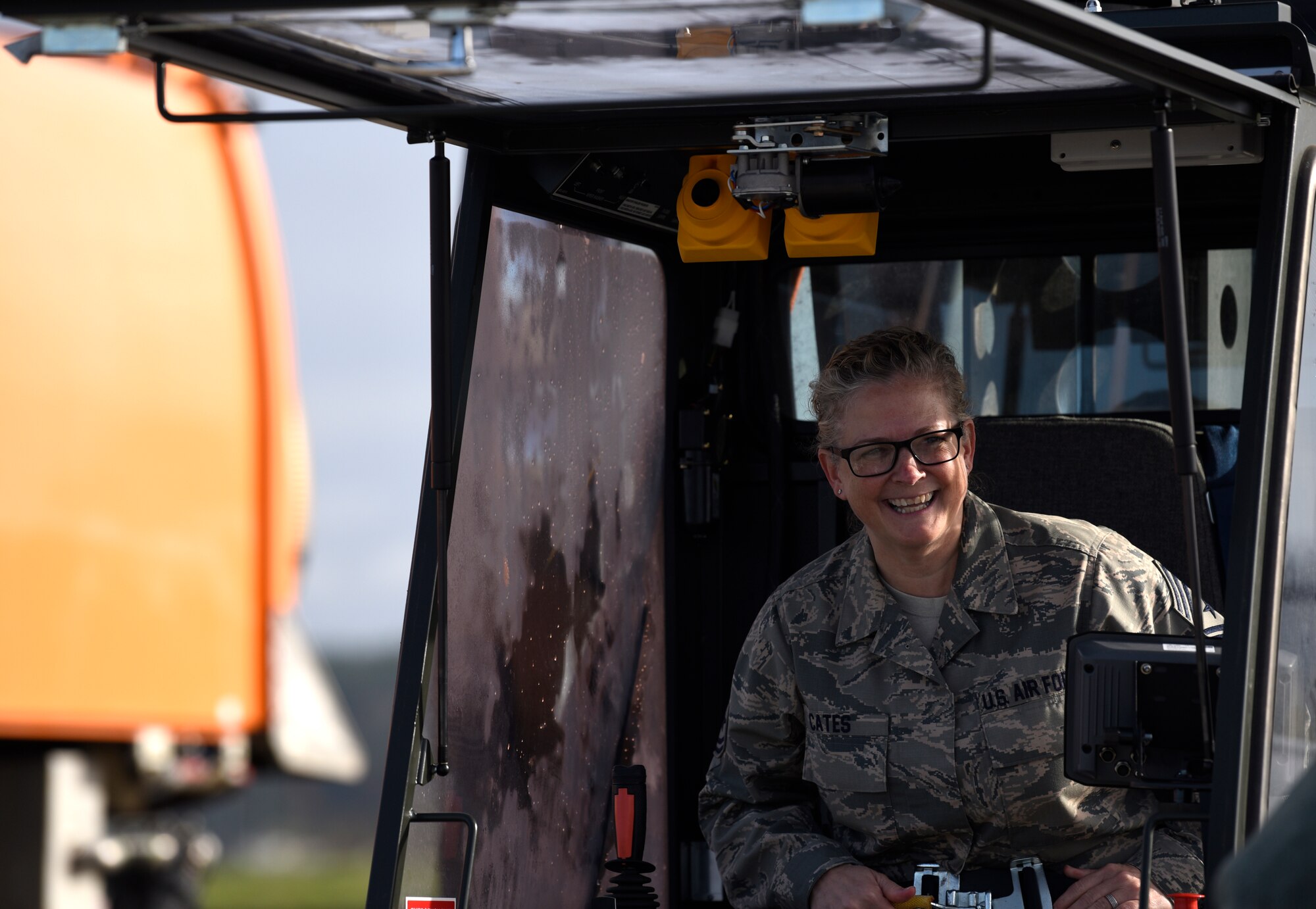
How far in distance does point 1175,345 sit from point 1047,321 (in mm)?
1694

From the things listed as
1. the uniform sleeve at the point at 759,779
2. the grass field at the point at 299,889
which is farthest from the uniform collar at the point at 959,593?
the grass field at the point at 299,889

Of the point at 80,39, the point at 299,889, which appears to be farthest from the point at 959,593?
the point at 299,889

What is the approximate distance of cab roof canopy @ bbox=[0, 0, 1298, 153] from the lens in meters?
2.34

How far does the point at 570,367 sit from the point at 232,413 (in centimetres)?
71

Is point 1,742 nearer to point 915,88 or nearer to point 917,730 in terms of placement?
point 917,730

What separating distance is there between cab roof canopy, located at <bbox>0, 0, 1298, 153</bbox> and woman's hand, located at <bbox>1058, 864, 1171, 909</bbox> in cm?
128

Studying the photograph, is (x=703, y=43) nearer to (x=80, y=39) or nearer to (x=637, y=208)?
(x=80, y=39)

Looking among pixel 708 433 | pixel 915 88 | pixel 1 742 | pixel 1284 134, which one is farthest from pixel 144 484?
pixel 1284 134

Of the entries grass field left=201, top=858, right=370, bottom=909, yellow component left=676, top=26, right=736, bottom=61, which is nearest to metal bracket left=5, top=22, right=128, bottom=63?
yellow component left=676, top=26, right=736, bottom=61

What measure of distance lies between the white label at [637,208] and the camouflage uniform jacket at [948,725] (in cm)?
94

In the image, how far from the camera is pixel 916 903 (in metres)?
3.24

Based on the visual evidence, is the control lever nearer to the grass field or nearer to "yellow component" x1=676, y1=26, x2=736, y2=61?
"yellow component" x1=676, y1=26, x2=736, y2=61

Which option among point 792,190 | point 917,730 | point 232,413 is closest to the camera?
point 792,190

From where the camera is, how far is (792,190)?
10.6ft
